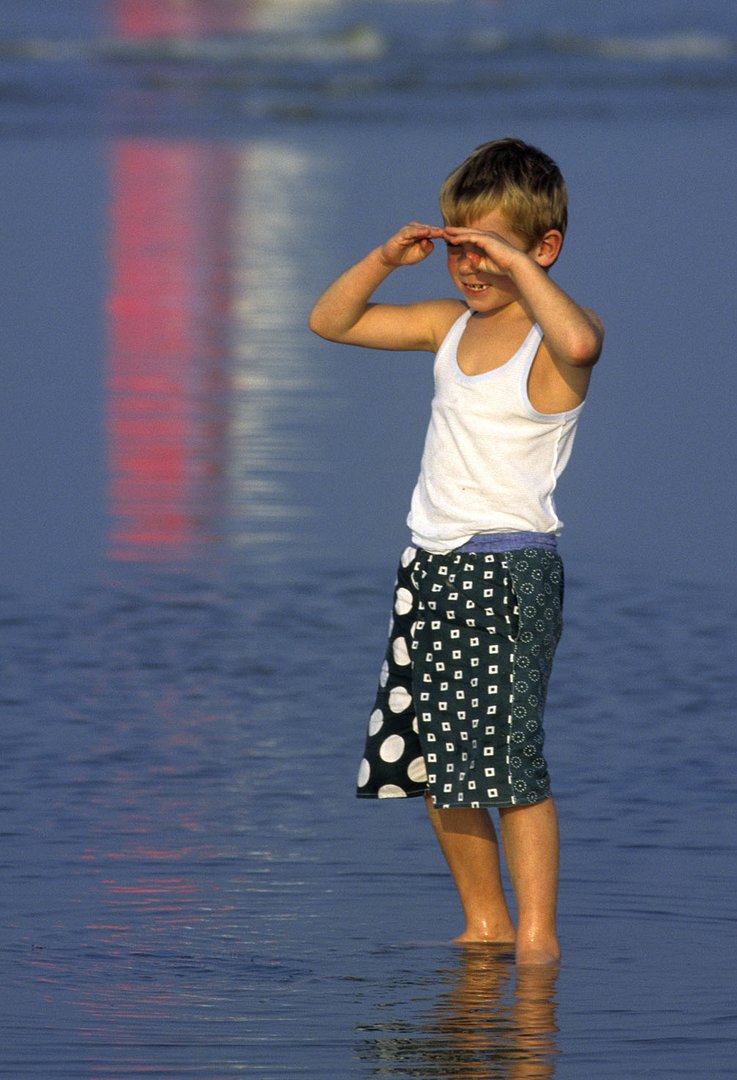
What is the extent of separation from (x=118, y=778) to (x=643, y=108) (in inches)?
780

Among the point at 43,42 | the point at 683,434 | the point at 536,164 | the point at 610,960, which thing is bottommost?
the point at 610,960

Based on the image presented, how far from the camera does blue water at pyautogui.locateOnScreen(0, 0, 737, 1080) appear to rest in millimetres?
3854

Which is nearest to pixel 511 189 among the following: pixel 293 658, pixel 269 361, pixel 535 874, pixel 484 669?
pixel 484 669

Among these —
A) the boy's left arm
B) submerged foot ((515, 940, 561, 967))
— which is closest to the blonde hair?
the boy's left arm

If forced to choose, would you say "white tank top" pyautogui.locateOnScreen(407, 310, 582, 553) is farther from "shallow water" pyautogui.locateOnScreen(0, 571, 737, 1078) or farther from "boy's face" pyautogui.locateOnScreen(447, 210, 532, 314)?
"shallow water" pyautogui.locateOnScreen(0, 571, 737, 1078)

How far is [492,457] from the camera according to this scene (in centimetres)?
409

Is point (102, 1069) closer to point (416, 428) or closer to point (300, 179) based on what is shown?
point (416, 428)

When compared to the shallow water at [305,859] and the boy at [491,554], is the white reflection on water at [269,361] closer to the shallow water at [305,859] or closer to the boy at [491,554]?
the shallow water at [305,859]

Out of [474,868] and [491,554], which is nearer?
[491,554]

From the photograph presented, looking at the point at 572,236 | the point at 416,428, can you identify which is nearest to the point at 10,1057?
the point at 416,428

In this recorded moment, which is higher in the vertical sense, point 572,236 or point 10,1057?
point 572,236

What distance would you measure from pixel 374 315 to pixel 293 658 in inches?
83.3

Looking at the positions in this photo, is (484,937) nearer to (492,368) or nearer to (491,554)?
(491,554)

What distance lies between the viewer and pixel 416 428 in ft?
29.8
